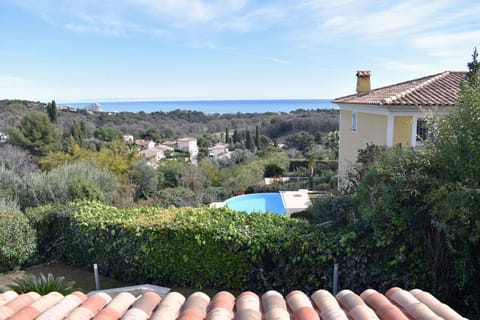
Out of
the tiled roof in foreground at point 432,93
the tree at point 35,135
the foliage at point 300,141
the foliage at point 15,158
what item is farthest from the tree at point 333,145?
the tree at point 35,135

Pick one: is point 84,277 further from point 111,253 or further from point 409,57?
point 409,57

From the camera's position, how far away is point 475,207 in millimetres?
5609

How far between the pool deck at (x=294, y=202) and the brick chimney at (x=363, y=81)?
23.7ft

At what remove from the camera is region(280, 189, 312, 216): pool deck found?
18578 mm

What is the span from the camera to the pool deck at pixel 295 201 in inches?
731

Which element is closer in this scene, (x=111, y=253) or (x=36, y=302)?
(x=36, y=302)

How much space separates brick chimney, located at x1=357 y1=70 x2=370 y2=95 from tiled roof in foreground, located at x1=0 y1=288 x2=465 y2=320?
19088 mm

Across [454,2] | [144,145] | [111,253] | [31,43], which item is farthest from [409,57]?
[144,145]

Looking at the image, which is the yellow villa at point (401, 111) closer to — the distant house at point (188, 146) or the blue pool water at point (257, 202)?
the blue pool water at point (257, 202)

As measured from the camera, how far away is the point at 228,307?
3.18 metres

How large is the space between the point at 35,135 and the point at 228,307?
43846 mm

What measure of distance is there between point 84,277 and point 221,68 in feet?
155

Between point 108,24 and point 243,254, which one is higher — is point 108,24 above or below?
above

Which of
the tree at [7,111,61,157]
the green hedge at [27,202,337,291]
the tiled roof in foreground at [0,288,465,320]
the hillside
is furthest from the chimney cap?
the hillside
